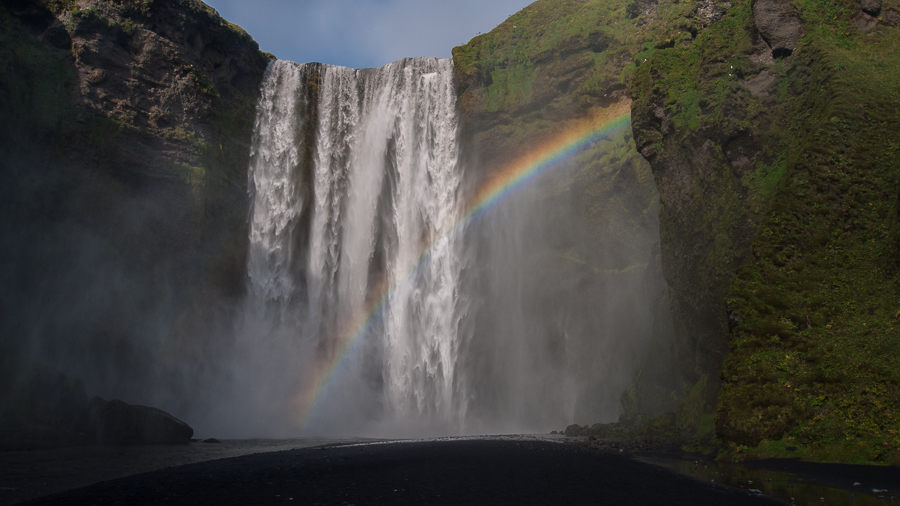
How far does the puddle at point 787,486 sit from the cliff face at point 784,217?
119cm

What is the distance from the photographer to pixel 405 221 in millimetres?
37500

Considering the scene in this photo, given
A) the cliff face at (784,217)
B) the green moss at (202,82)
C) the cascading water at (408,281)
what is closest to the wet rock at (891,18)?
the cliff face at (784,217)

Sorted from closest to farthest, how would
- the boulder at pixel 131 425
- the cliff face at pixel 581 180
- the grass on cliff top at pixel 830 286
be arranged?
the grass on cliff top at pixel 830 286 < the boulder at pixel 131 425 < the cliff face at pixel 581 180

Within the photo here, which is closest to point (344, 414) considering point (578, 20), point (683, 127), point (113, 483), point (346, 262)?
point (346, 262)

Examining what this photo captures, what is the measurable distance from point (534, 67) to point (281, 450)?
29039 millimetres

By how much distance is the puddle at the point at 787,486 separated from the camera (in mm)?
8869

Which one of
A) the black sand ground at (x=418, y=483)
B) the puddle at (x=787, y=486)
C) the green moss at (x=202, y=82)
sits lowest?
the black sand ground at (x=418, y=483)

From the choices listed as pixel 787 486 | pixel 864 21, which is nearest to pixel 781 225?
pixel 787 486

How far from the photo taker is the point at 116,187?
30641 mm

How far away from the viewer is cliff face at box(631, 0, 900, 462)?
43.7ft

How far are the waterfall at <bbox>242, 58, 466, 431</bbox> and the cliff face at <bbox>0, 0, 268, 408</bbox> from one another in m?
3.11

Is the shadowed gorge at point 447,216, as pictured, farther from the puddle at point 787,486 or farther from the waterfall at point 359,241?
the puddle at point 787,486

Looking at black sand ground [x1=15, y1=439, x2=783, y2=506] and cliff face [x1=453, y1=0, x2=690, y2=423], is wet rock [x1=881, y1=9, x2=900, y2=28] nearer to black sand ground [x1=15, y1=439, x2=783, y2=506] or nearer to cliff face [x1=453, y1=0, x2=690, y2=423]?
cliff face [x1=453, y1=0, x2=690, y2=423]

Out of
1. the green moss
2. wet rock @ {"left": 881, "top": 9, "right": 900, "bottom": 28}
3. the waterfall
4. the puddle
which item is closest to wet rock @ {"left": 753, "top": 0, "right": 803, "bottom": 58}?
wet rock @ {"left": 881, "top": 9, "right": 900, "bottom": 28}
